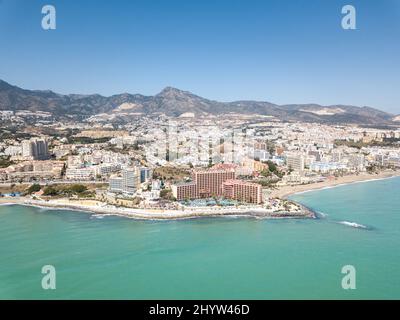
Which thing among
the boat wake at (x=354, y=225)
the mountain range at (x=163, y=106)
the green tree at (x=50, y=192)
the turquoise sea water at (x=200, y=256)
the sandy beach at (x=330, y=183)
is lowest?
the turquoise sea water at (x=200, y=256)

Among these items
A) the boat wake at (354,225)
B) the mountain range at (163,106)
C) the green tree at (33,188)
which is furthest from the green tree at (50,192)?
the mountain range at (163,106)

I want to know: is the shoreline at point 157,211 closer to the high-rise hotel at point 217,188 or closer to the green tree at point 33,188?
the green tree at point 33,188

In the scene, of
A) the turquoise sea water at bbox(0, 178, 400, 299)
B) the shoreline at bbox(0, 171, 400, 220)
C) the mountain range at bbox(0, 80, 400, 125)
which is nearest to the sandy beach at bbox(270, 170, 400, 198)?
the shoreline at bbox(0, 171, 400, 220)

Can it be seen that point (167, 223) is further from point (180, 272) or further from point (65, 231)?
point (180, 272)

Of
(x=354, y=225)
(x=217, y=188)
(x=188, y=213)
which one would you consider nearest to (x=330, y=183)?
(x=217, y=188)

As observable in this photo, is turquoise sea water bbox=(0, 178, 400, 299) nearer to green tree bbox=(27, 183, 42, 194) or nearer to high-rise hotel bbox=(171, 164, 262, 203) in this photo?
high-rise hotel bbox=(171, 164, 262, 203)

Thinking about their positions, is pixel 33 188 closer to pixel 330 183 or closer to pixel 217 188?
pixel 217 188

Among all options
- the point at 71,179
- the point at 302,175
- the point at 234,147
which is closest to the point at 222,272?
the point at 71,179
